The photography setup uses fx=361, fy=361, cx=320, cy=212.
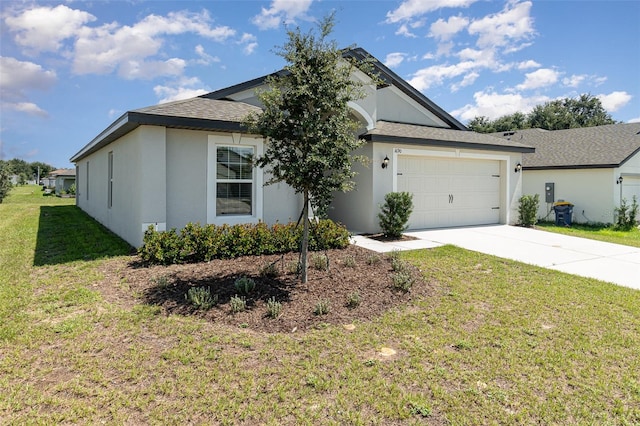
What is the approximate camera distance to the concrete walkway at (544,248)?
6.93 metres

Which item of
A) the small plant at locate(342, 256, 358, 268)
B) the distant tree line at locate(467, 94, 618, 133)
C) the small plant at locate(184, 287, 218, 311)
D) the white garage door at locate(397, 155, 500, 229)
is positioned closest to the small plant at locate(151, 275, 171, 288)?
the small plant at locate(184, 287, 218, 311)

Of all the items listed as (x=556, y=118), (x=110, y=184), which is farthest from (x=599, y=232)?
(x=556, y=118)

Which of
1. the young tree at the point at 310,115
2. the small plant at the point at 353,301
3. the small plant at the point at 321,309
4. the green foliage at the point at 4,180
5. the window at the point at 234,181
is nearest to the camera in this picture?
the small plant at the point at 321,309

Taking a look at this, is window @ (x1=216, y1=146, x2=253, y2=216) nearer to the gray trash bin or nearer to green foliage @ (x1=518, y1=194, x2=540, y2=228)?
green foliage @ (x1=518, y1=194, x2=540, y2=228)

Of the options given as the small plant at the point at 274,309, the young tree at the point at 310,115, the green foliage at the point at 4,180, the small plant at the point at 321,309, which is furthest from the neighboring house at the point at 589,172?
the green foliage at the point at 4,180

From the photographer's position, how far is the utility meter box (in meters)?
16.3

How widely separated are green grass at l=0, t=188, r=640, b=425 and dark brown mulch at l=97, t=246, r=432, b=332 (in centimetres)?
24

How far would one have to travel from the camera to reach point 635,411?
9.03 ft

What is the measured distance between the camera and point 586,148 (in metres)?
16.6

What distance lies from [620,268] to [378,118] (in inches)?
329

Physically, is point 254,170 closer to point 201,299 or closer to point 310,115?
point 310,115

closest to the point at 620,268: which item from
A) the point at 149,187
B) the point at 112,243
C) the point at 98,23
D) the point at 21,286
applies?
the point at 149,187

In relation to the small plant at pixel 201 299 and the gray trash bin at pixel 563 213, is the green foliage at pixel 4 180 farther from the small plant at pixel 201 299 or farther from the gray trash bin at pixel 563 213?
the gray trash bin at pixel 563 213

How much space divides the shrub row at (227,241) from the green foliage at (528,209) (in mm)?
7886
